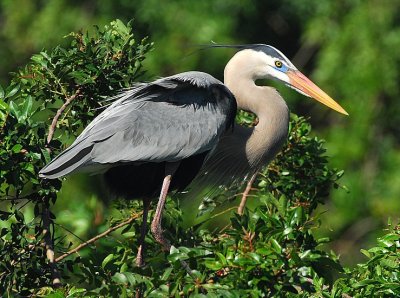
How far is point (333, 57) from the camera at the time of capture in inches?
357

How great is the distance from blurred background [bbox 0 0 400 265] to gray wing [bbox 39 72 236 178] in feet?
12.6

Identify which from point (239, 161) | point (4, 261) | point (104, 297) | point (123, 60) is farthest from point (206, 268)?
point (239, 161)

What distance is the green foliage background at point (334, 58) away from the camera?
9.03m

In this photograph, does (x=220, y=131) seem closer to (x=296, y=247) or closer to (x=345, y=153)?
(x=296, y=247)

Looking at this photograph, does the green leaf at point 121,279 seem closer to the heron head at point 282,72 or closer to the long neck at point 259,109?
the long neck at point 259,109

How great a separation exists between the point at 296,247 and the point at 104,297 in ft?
2.61

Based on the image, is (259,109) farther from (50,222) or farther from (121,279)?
(121,279)

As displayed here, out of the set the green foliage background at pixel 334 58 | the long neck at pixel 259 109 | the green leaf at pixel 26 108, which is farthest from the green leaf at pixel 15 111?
the green foliage background at pixel 334 58

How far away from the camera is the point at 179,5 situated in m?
9.56

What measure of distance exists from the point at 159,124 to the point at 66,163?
1.85ft

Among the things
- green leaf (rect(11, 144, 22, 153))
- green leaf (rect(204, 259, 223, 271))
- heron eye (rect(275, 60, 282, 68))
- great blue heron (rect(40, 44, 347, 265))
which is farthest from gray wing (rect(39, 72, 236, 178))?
green leaf (rect(204, 259, 223, 271))

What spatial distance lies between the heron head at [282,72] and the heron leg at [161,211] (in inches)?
28.5

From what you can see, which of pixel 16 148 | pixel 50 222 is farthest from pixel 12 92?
pixel 50 222

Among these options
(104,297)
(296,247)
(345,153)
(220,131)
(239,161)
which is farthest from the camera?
(345,153)
